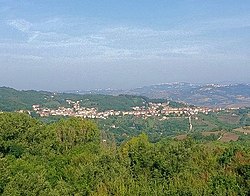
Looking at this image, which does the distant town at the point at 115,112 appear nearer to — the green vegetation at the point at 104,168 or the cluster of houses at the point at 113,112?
the cluster of houses at the point at 113,112

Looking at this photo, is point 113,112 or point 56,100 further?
point 56,100

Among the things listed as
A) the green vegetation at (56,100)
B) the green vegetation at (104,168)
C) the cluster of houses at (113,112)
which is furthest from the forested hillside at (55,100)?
the green vegetation at (104,168)

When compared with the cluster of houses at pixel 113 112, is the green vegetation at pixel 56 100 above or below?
above

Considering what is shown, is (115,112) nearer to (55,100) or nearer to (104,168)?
(55,100)

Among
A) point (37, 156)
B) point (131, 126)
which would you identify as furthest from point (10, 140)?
point (131, 126)

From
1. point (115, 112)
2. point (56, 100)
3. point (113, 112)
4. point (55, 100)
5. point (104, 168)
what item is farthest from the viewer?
point (56, 100)

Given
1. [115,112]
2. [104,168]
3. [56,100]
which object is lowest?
[115,112]

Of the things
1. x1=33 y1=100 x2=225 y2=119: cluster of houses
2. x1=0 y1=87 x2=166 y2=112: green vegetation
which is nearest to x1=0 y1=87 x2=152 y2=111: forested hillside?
x1=0 y1=87 x2=166 y2=112: green vegetation

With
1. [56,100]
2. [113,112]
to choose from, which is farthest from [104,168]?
[56,100]
